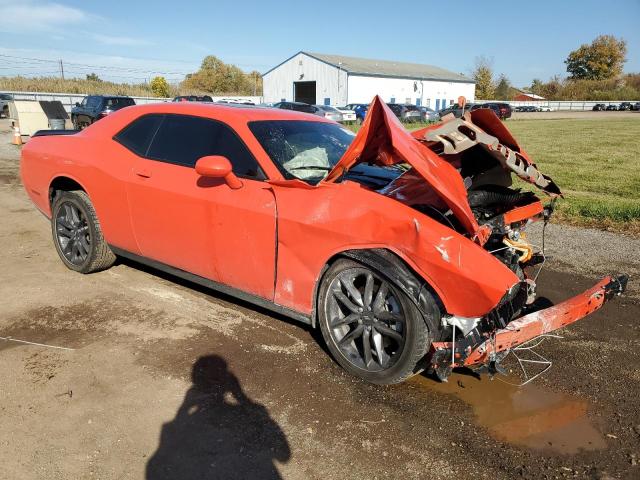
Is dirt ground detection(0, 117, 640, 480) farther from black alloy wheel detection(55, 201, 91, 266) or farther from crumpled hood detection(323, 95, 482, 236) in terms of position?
crumpled hood detection(323, 95, 482, 236)

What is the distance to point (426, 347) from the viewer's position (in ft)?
9.32

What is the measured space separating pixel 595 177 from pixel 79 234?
34.6 ft

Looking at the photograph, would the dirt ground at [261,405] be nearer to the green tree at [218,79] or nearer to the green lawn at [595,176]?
the green lawn at [595,176]

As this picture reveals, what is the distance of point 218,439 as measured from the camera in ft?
8.48

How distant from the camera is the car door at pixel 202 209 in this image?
3412mm

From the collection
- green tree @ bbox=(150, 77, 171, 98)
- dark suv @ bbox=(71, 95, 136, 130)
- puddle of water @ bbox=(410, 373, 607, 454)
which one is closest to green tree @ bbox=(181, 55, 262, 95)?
green tree @ bbox=(150, 77, 171, 98)

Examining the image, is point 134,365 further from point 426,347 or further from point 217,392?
point 426,347

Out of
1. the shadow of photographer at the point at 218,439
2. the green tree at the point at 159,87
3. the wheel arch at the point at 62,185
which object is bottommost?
the shadow of photographer at the point at 218,439

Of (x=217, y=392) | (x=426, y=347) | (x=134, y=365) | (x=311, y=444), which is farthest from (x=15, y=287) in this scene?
(x=426, y=347)

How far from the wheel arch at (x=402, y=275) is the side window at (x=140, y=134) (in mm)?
2235

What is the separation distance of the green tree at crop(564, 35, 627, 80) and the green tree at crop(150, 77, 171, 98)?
74738 mm

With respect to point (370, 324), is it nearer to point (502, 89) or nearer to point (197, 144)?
point (197, 144)

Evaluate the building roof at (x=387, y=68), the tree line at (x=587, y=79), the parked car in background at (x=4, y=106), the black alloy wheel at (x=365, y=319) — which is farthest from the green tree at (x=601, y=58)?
the black alloy wheel at (x=365, y=319)

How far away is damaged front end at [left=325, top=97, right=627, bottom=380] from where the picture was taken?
2.76 meters
